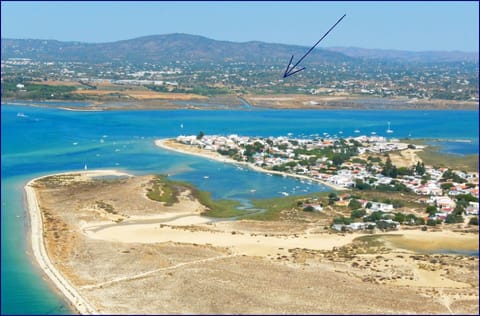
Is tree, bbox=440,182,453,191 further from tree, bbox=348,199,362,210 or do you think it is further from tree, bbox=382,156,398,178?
tree, bbox=348,199,362,210

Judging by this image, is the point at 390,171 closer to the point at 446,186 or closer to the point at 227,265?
the point at 446,186

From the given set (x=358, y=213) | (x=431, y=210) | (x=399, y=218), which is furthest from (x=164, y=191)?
(x=431, y=210)

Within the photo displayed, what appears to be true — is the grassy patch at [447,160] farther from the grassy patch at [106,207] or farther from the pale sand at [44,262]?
the pale sand at [44,262]

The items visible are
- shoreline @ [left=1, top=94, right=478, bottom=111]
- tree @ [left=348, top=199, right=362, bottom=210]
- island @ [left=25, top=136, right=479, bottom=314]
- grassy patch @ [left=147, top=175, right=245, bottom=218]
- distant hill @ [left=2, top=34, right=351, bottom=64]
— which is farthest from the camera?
distant hill @ [left=2, top=34, right=351, bottom=64]

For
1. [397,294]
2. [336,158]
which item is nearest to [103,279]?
[397,294]

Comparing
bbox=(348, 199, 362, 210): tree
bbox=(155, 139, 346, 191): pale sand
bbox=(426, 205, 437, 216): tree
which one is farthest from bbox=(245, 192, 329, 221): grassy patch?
bbox=(426, 205, 437, 216): tree

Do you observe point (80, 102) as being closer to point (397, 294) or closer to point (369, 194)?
point (369, 194)

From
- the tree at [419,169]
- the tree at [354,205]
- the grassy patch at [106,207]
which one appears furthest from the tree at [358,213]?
the tree at [419,169]
